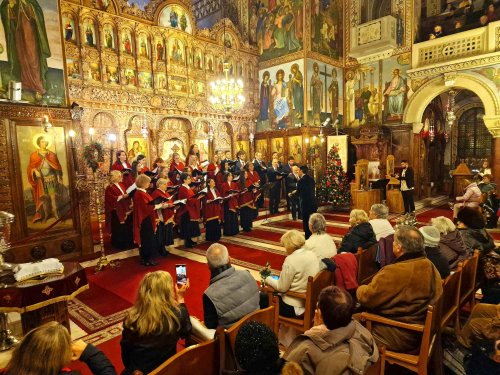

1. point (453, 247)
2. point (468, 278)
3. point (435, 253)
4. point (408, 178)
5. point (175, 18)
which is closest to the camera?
point (435, 253)

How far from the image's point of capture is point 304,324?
3.46 metres

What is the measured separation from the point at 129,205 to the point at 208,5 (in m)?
14.3

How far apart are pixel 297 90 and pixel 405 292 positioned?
1345 cm

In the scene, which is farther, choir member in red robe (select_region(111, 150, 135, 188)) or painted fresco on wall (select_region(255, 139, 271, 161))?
painted fresco on wall (select_region(255, 139, 271, 161))

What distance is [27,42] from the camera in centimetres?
671

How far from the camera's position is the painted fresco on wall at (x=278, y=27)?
15.0 meters

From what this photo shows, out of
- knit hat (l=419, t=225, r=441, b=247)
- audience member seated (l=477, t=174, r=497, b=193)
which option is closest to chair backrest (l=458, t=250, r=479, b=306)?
knit hat (l=419, t=225, r=441, b=247)

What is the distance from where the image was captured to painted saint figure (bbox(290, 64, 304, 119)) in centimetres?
1498

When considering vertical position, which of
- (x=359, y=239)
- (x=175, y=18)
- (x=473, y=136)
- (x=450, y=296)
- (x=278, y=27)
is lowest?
(x=450, y=296)

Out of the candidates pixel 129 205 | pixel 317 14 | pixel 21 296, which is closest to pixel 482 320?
pixel 21 296

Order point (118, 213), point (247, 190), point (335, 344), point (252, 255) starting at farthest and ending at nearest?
point (247, 190)
point (118, 213)
point (252, 255)
point (335, 344)

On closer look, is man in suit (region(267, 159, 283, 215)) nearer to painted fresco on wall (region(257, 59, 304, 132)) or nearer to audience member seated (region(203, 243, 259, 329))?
painted fresco on wall (region(257, 59, 304, 132))

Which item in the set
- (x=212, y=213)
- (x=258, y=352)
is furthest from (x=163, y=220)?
(x=258, y=352)

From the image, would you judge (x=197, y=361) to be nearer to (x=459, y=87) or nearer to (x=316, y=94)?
(x=316, y=94)
